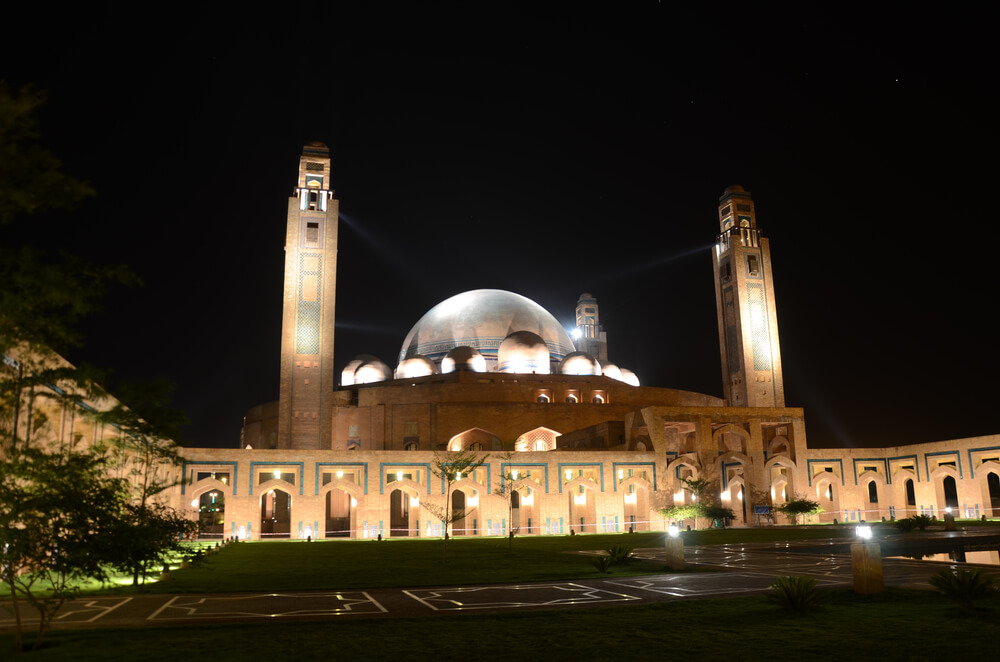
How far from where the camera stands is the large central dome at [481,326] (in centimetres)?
4816

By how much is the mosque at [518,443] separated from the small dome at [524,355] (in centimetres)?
10

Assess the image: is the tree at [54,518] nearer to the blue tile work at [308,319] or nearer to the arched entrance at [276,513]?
the arched entrance at [276,513]

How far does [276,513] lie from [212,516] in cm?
719

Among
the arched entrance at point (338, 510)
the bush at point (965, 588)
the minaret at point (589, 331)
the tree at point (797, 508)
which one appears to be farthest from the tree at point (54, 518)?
the minaret at point (589, 331)

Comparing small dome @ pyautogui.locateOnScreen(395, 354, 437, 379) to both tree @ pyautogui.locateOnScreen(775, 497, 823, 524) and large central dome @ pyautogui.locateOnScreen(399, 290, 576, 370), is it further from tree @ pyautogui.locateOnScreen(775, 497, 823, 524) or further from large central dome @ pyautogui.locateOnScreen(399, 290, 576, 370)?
tree @ pyautogui.locateOnScreen(775, 497, 823, 524)

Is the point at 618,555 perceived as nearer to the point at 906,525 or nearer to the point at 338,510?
the point at 906,525

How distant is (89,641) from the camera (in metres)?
6.89

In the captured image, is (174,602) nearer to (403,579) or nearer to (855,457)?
(403,579)

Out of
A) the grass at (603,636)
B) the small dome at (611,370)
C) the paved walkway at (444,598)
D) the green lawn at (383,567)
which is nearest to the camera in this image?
the grass at (603,636)

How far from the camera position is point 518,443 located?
127 feet

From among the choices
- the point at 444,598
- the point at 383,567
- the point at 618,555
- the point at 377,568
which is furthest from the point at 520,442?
the point at 444,598

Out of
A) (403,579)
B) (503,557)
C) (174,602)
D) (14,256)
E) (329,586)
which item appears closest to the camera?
(14,256)

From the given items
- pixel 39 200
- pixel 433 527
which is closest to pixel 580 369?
pixel 433 527

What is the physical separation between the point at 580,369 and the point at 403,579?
34.3m
